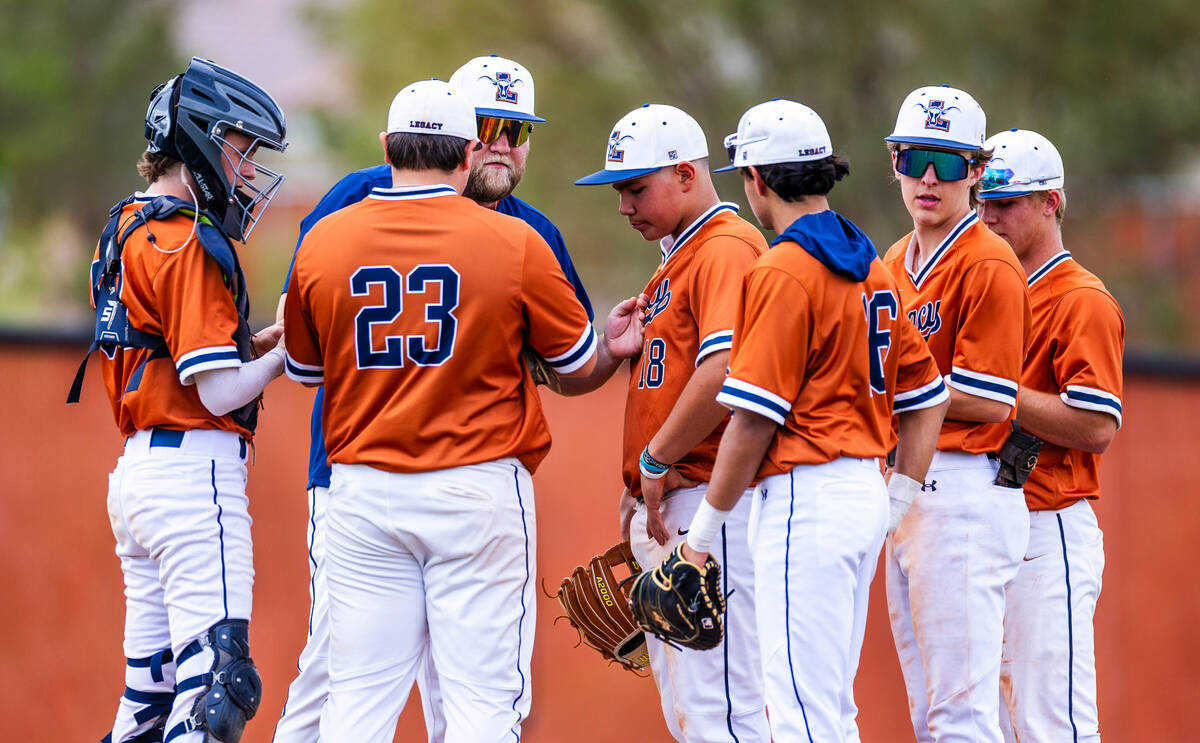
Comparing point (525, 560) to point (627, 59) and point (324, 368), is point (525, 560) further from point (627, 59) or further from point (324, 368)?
point (627, 59)

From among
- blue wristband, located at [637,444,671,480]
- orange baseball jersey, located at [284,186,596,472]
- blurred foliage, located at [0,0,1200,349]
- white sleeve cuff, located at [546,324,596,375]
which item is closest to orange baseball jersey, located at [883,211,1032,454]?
blue wristband, located at [637,444,671,480]

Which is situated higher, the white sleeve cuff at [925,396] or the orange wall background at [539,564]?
the white sleeve cuff at [925,396]

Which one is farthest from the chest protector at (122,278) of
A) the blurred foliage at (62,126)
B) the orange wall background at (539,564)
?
the blurred foliage at (62,126)

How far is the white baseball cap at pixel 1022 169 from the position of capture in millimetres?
4664

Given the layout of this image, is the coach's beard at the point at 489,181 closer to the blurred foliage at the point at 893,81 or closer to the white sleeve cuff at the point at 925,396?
the white sleeve cuff at the point at 925,396

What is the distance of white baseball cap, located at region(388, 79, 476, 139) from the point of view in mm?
3775

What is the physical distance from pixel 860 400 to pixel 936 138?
1132mm

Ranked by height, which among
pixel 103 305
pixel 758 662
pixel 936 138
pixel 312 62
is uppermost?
pixel 312 62

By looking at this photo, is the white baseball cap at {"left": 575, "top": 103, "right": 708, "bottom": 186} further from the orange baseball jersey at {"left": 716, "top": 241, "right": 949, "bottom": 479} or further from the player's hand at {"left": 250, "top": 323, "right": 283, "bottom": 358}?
the player's hand at {"left": 250, "top": 323, "right": 283, "bottom": 358}

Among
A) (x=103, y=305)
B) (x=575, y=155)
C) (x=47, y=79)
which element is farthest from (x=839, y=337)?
(x=47, y=79)

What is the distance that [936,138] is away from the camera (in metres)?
4.41

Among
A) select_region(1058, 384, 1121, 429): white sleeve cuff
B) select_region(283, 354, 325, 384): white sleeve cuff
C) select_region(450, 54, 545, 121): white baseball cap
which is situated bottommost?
select_region(1058, 384, 1121, 429): white sleeve cuff

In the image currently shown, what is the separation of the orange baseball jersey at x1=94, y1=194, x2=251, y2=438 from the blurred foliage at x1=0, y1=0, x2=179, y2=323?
1918cm

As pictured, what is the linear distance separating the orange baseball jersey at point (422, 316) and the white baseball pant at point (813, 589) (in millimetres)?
836
